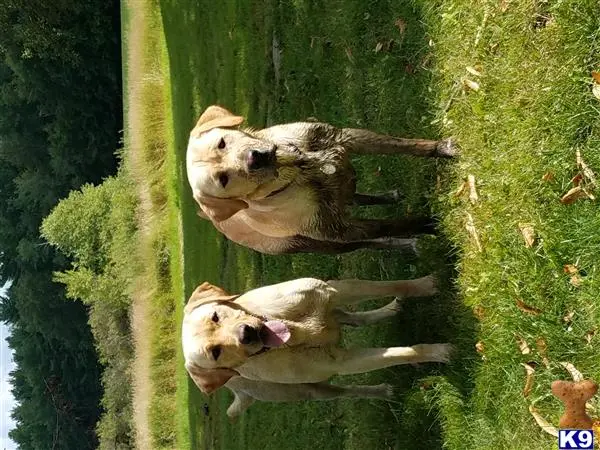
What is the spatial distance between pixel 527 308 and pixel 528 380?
1.56ft

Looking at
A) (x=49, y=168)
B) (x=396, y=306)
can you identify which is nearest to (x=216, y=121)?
(x=396, y=306)

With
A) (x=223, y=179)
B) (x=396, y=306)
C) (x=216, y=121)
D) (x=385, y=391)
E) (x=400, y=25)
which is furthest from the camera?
(x=400, y=25)

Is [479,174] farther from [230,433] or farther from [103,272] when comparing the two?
[103,272]

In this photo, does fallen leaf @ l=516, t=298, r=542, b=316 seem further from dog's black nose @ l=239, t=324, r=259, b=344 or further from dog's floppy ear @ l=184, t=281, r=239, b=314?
dog's floppy ear @ l=184, t=281, r=239, b=314

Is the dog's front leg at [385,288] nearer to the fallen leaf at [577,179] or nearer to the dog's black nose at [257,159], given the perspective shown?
the dog's black nose at [257,159]

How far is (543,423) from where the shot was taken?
4.55 metres

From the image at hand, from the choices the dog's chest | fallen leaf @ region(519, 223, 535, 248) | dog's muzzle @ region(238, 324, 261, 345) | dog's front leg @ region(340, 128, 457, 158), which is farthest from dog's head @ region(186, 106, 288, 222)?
fallen leaf @ region(519, 223, 535, 248)

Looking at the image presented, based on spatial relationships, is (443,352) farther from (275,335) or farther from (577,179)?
(577,179)

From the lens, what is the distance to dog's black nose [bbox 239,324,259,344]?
16.5 ft

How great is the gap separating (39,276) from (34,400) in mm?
6426

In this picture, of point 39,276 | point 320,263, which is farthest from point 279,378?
point 39,276

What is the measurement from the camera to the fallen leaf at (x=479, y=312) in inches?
208

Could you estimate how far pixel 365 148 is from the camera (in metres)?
5.52

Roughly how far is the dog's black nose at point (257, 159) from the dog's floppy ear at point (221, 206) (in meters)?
0.32
